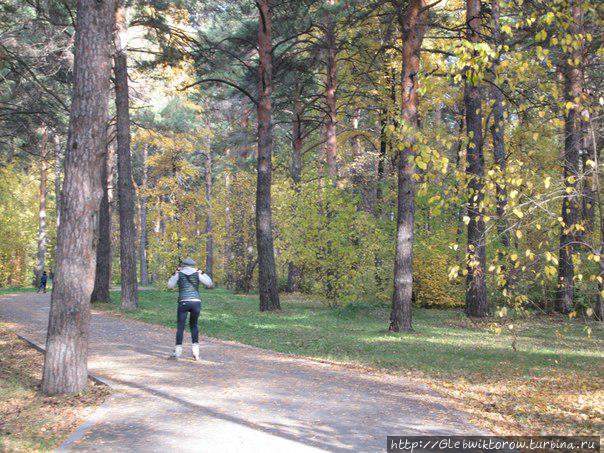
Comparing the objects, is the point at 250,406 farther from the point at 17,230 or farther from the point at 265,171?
the point at 17,230

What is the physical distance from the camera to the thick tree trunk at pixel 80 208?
24.2 feet

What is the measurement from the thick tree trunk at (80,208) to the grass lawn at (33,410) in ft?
0.90

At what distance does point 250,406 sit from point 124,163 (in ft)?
45.9

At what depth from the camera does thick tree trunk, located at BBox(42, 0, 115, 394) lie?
7.38 meters

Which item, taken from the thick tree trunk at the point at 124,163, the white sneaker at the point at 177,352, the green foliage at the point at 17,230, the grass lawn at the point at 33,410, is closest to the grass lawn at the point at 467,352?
the thick tree trunk at the point at 124,163

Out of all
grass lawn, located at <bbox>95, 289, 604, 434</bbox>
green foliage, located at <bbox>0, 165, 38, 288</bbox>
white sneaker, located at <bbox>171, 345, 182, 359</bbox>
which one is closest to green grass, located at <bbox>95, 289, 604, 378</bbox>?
grass lawn, located at <bbox>95, 289, 604, 434</bbox>

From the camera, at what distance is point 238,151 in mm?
35188

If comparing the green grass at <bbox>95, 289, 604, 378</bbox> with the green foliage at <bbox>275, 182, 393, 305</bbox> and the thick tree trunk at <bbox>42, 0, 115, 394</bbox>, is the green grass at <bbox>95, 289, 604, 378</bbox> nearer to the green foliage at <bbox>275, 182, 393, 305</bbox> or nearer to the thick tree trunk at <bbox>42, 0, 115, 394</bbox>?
the green foliage at <bbox>275, 182, 393, 305</bbox>

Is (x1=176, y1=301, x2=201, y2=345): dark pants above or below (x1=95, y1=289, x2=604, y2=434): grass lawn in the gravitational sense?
above

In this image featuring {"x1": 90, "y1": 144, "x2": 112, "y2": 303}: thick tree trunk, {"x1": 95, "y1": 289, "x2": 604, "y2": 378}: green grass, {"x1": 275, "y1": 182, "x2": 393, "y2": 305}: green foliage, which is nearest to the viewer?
{"x1": 95, "y1": 289, "x2": 604, "y2": 378}: green grass

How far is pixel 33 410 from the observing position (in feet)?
22.0

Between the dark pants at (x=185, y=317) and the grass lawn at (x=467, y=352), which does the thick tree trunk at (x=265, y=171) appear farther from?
the dark pants at (x=185, y=317)

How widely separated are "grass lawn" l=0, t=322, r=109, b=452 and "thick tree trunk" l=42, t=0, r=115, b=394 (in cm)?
28

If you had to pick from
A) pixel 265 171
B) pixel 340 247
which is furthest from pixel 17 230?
pixel 340 247
